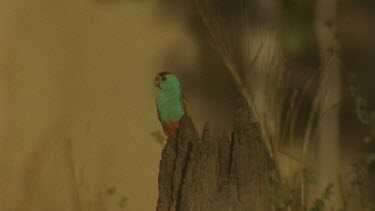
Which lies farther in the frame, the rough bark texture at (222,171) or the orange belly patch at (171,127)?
the orange belly patch at (171,127)

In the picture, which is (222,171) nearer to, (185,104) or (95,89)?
(185,104)

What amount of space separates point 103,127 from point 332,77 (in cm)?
132

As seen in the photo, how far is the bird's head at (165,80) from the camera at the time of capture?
336cm

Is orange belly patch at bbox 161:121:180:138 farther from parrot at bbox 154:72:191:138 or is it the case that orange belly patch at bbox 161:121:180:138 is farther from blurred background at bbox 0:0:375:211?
blurred background at bbox 0:0:375:211

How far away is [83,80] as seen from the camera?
4711mm

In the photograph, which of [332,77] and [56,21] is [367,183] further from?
[56,21]

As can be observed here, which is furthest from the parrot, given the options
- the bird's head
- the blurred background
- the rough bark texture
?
the blurred background

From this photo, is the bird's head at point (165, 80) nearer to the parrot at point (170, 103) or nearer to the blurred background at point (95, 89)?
the parrot at point (170, 103)

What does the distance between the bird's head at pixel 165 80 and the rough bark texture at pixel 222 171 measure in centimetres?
A: 55

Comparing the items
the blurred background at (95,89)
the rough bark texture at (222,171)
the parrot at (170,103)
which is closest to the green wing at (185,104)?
the parrot at (170,103)

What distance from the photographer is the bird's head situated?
336cm

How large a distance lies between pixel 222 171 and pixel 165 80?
2.21 feet

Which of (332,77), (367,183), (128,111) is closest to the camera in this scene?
(367,183)

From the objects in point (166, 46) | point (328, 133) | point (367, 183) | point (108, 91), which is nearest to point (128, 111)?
point (108, 91)
